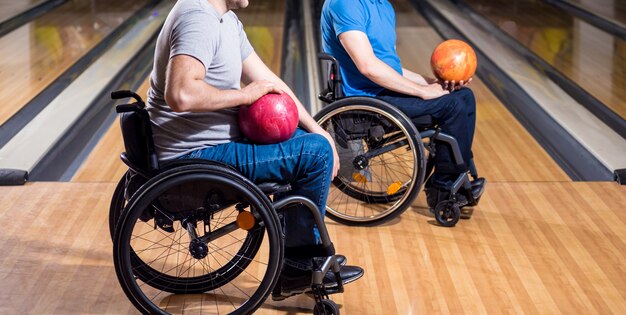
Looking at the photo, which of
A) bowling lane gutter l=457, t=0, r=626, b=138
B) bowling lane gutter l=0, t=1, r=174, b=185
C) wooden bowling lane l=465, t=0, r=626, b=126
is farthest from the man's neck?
wooden bowling lane l=465, t=0, r=626, b=126

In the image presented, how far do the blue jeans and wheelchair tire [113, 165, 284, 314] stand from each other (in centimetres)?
10

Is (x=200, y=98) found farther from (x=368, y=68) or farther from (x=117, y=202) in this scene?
(x=368, y=68)

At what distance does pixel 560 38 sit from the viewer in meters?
6.43

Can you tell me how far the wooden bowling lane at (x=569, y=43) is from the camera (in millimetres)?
5145

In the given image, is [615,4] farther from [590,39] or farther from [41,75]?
[41,75]

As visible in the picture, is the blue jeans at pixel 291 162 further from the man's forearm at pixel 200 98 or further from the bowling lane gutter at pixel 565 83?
the bowling lane gutter at pixel 565 83

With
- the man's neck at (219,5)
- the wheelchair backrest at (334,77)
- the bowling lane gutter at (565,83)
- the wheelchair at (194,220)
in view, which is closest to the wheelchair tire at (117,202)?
the wheelchair at (194,220)

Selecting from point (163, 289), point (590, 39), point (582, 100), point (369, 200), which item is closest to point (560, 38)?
point (590, 39)

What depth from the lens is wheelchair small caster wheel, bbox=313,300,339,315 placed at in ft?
8.34

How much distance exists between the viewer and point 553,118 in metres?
4.57

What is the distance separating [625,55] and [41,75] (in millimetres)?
3691

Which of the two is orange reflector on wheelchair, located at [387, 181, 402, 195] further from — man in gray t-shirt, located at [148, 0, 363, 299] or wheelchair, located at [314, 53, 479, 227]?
man in gray t-shirt, located at [148, 0, 363, 299]

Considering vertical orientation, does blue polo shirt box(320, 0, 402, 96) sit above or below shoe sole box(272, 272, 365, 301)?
above

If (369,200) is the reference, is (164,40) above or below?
above
